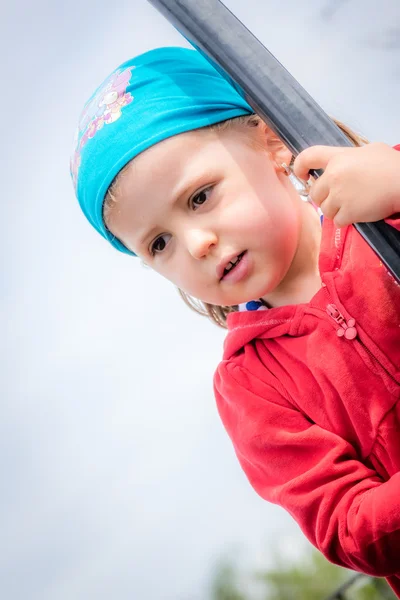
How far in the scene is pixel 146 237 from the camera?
872mm

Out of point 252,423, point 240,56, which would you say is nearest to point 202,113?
point 240,56

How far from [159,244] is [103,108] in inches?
8.2

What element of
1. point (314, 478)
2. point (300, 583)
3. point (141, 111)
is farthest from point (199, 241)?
point (300, 583)

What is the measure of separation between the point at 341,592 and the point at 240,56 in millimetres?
1702

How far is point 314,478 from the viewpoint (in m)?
0.81

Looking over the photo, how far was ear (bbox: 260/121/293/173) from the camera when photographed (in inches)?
36.2

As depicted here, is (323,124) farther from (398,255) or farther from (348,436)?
(348,436)

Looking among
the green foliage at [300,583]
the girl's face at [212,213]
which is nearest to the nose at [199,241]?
the girl's face at [212,213]

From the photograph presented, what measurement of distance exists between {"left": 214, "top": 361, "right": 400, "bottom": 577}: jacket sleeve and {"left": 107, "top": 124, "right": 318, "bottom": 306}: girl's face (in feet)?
0.52

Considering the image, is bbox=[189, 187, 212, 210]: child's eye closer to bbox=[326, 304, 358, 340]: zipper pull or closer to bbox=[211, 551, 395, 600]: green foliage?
bbox=[326, 304, 358, 340]: zipper pull

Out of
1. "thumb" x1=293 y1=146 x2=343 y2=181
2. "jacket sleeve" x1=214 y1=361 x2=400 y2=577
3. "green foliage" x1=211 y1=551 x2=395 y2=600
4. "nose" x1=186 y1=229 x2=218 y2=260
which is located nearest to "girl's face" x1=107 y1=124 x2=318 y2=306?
"nose" x1=186 y1=229 x2=218 y2=260

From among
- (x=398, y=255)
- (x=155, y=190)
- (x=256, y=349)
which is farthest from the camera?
(x=256, y=349)

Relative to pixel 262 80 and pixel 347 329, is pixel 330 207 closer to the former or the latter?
pixel 262 80

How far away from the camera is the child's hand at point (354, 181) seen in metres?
0.56
